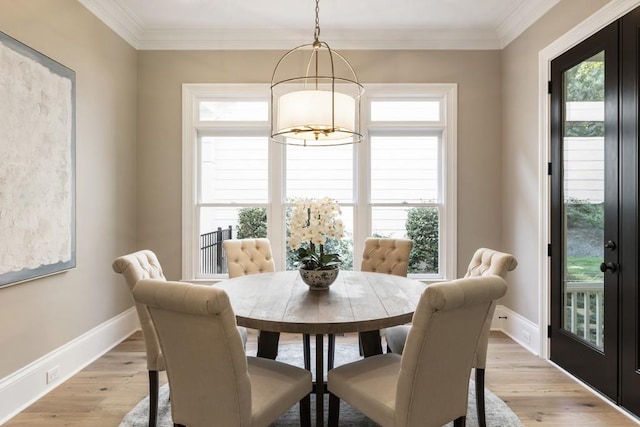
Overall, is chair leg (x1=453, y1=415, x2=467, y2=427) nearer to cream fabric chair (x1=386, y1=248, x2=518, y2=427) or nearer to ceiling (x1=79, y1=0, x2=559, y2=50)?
cream fabric chair (x1=386, y1=248, x2=518, y2=427)

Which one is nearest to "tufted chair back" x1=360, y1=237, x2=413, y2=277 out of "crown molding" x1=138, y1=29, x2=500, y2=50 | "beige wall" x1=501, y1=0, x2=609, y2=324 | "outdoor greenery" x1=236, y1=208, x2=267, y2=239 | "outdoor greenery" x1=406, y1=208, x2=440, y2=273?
"outdoor greenery" x1=406, y1=208, x2=440, y2=273

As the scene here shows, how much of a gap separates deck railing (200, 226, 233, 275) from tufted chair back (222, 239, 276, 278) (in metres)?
0.94

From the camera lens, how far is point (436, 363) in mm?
1547

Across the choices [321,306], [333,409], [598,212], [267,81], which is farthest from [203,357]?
[267,81]

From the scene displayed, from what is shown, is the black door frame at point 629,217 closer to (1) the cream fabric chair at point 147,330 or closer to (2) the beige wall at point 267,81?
(2) the beige wall at point 267,81

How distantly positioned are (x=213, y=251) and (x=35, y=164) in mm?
1948

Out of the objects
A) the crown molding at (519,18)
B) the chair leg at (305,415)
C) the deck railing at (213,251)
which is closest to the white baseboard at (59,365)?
the deck railing at (213,251)

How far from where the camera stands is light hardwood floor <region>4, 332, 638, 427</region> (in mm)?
2369

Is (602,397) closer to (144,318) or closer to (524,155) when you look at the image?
(524,155)

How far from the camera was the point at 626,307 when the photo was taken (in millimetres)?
2465

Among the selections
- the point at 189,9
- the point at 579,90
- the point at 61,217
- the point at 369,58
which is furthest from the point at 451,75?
the point at 61,217

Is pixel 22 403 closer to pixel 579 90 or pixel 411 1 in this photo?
pixel 411 1

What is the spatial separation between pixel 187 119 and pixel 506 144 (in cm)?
323

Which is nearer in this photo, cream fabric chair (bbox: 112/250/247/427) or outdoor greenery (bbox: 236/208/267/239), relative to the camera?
cream fabric chair (bbox: 112/250/247/427)
